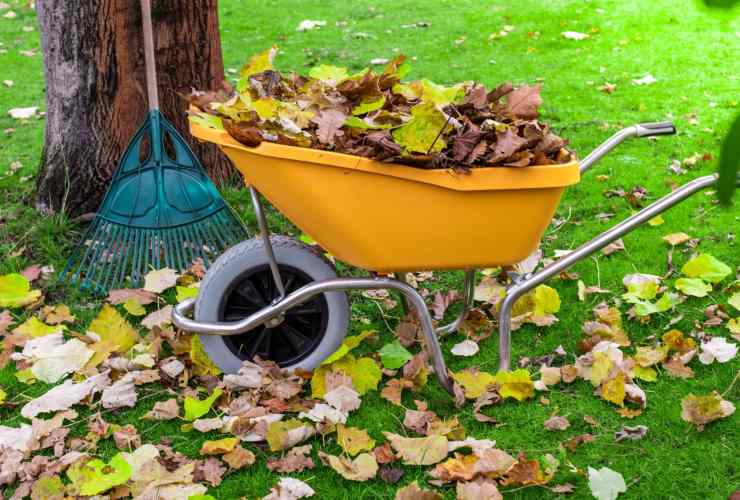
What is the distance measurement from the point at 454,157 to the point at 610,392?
804 millimetres

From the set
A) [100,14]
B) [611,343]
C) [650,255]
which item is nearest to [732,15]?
[611,343]

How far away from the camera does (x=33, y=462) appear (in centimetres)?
202

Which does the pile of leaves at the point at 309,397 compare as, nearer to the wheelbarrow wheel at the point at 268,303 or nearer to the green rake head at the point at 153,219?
the wheelbarrow wheel at the point at 268,303

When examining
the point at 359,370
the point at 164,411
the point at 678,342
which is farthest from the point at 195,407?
the point at 678,342

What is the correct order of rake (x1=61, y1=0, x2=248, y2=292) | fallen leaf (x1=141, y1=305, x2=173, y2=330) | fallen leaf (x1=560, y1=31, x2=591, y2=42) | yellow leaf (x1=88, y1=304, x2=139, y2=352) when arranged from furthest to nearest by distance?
1. fallen leaf (x1=560, y1=31, x2=591, y2=42)
2. rake (x1=61, y1=0, x2=248, y2=292)
3. fallen leaf (x1=141, y1=305, x2=173, y2=330)
4. yellow leaf (x1=88, y1=304, x2=139, y2=352)

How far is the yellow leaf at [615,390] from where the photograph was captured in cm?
219

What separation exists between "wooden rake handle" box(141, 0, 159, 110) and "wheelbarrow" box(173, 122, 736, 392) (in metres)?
0.99

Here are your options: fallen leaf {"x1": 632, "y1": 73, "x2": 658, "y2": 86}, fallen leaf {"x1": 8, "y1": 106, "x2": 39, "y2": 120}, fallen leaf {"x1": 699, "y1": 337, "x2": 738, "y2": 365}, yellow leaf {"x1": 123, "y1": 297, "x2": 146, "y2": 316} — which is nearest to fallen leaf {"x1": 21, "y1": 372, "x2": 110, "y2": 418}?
yellow leaf {"x1": 123, "y1": 297, "x2": 146, "y2": 316}

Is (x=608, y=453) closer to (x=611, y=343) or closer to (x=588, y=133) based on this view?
(x=611, y=343)

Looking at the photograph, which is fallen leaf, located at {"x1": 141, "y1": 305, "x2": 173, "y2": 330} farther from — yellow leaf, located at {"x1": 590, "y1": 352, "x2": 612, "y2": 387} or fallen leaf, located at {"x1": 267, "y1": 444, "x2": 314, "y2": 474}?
yellow leaf, located at {"x1": 590, "y1": 352, "x2": 612, "y2": 387}

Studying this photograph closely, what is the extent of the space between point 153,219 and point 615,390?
5.49ft

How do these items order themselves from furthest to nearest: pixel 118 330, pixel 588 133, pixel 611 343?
pixel 588 133 < pixel 118 330 < pixel 611 343

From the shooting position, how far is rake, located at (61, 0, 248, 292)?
9.64 feet

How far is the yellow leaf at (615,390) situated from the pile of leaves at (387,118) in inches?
25.0
